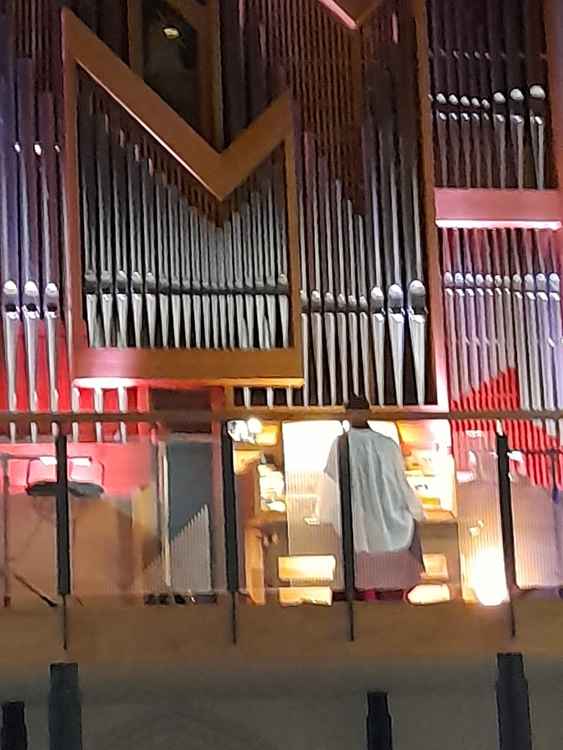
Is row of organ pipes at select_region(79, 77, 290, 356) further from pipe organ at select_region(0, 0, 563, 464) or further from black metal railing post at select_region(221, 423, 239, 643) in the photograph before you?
black metal railing post at select_region(221, 423, 239, 643)

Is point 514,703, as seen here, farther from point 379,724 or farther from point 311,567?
point 311,567

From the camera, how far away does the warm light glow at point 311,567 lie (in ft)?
32.0

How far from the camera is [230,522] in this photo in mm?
9719

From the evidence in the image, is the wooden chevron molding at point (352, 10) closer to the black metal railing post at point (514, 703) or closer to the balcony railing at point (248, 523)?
the balcony railing at point (248, 523)

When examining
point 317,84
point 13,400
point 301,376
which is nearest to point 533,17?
point 317,84

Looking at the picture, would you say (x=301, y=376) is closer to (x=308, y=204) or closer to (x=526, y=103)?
(x=308, y=204)

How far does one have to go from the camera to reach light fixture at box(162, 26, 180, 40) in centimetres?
1277

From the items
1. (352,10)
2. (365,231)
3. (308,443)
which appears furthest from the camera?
(352,10)

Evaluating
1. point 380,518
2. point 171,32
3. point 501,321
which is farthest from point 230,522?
point 171,32

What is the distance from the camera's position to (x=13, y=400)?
11875 mm

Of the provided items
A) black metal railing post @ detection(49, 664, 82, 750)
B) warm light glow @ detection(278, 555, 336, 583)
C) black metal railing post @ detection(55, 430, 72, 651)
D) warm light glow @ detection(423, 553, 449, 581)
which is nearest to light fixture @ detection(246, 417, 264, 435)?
warm light glow @ detection(278, 555, 336, 583)

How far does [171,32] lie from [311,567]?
4691mm

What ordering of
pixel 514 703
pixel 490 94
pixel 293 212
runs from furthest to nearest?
pixel 490 94 → pixel 293 212 → pixel 514 703

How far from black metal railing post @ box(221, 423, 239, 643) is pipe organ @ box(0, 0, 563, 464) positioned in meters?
2.30
